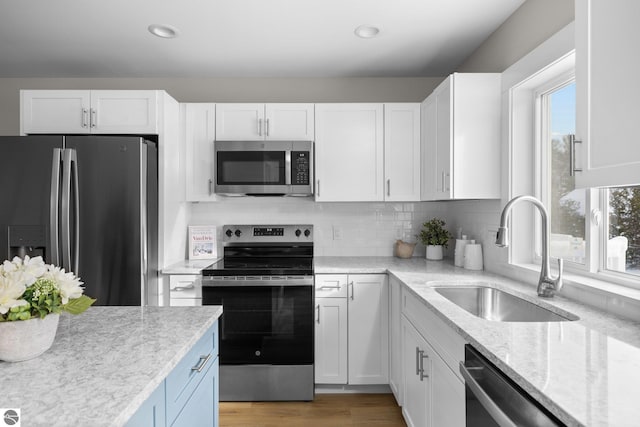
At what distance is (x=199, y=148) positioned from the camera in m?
3.01

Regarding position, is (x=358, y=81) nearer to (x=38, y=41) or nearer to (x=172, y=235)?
(x=172, y=235)

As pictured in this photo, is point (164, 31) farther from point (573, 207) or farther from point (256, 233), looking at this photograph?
point (573, 207)

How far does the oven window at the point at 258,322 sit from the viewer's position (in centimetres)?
262

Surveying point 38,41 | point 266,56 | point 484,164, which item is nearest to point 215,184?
point 266,56

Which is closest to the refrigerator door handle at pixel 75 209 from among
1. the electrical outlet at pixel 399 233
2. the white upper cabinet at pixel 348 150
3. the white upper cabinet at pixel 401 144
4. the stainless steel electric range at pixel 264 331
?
the stainless steel electric range at pixel 264 331

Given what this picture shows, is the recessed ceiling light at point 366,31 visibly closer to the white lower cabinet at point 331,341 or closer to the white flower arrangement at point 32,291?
the white lower cabinet at point 331,341

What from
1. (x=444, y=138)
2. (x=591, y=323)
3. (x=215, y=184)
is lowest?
(x=591, y=323)

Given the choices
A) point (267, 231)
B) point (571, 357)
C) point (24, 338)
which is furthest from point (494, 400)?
point (267, 231)

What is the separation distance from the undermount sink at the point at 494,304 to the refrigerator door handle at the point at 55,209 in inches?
85.1

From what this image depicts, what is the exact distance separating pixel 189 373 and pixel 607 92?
1508 mm

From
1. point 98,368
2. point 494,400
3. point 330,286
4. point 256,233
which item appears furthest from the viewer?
point 256,233

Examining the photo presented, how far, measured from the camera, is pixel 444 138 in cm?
249

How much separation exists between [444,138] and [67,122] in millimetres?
2537

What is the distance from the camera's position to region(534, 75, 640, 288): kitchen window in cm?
162
